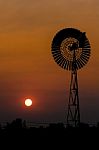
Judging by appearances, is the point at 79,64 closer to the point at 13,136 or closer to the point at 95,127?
the point at 95,127

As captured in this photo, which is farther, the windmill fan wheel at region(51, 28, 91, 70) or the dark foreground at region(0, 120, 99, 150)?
the windmill fan wheel at region(51, 28, 91, 70)

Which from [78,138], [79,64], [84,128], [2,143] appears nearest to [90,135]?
[78,138]

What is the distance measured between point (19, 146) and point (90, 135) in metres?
6.65

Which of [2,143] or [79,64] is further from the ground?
[79,64]

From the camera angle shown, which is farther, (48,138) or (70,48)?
(70,48)

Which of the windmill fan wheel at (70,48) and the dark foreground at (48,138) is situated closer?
the dark foreground at (48,138)

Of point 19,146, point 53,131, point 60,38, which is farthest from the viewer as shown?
point 60,38

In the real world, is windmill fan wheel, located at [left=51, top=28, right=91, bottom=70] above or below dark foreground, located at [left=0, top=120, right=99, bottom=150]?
above

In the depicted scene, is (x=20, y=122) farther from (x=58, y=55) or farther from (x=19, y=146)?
(x=19, y=146)

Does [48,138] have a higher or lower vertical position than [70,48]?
lower

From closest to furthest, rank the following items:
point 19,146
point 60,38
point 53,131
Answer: point 19,146 < point 53,131 < point 60,38

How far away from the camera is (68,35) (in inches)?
1855

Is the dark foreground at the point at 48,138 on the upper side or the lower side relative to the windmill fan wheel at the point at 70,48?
lower

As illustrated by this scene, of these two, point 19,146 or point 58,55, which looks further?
point 58,55
